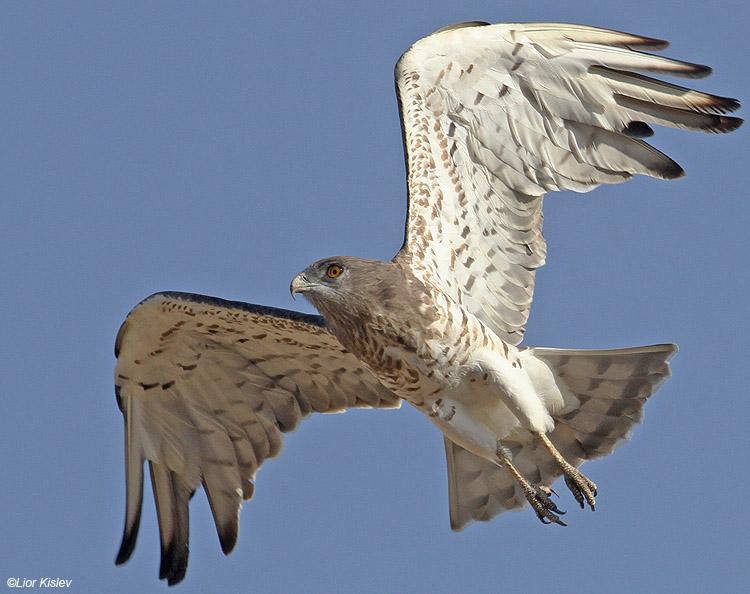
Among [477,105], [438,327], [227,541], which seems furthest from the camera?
[227,541]

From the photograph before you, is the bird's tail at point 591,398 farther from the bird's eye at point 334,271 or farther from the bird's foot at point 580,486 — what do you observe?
the bird's eye at point 334,271

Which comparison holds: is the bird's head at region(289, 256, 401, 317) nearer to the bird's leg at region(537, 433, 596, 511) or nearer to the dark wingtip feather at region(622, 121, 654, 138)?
the bird's leg at region(537, 433, 596, 511)

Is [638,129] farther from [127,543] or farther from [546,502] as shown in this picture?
[127,543]

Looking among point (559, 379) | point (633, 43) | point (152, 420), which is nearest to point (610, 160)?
point (633, 43)

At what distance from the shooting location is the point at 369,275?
10578 mm

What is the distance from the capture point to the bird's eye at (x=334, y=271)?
1065 centimetres

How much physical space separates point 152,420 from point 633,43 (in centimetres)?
482

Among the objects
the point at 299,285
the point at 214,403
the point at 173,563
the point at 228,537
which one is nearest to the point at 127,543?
the point at 173,563

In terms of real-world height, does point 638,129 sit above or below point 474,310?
above

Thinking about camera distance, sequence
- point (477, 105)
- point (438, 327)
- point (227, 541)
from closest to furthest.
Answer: point (438, 327) < point (477, 105) < point (227, 541)

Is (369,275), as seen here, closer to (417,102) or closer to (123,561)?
(417,102)

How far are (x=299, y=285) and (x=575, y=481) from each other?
244 cm

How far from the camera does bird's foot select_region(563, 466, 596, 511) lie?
10812mm

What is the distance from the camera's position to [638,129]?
11.3 m
